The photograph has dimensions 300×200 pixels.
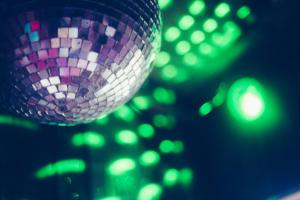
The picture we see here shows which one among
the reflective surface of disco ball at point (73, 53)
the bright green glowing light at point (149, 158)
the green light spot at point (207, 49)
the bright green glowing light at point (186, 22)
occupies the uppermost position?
the bright green glowing light at point (186, 22)

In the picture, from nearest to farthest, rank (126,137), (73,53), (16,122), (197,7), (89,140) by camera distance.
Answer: (73,53) < (16,122) < (89,140) < (126,137) < (197,7)

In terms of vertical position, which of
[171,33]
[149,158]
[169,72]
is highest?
[171,33]

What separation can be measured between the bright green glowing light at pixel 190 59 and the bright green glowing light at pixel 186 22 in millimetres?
144

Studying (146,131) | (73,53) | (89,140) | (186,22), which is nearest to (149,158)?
(146,131)

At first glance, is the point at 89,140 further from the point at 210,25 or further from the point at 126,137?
the point at 210,25

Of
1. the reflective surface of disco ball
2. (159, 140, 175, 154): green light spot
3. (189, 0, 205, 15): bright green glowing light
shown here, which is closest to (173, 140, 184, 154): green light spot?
(159, 140, 175, 154): green light spot

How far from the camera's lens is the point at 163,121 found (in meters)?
1.74

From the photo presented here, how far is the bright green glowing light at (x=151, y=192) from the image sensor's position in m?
1.47

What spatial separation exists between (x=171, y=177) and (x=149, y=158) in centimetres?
17

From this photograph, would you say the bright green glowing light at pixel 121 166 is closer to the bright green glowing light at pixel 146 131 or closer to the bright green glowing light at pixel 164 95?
the bright green glowing light at pixel 146 131

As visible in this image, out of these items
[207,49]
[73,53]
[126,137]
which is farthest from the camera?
[207,49]

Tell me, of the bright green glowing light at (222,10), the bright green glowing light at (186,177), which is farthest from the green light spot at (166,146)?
the bright green glowing light at (222,10)

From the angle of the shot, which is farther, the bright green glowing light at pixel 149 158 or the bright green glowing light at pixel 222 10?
the bright green glowing light at pixel 222 10

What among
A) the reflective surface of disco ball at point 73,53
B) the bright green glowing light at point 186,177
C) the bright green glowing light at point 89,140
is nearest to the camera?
the reflective surface of disco ball at point 73,53
